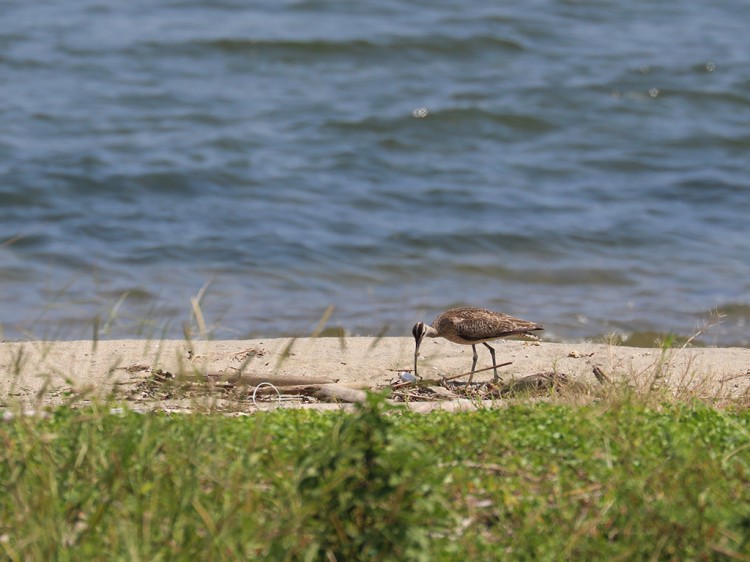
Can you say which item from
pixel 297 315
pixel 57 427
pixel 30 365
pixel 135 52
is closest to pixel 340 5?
pixel 135 52

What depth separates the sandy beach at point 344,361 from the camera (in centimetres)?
746

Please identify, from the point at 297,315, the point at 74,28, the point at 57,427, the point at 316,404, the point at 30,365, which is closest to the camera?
the point at 57,427

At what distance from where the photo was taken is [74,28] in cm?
2159

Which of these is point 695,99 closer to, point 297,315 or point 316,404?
point 297,315

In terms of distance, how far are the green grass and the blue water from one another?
139 inches

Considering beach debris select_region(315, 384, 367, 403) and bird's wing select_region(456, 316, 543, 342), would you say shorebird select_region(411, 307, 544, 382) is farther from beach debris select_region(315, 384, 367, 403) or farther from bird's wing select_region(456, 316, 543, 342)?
beach debris select_region(315, 384, 367, 403)

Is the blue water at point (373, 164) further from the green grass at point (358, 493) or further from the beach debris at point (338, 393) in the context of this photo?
the green grass at point (358, 493)

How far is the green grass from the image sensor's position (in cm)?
405

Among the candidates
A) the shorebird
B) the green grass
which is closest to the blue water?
the shorebird

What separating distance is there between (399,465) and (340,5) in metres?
20.7

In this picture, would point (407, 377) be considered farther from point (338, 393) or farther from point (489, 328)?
point (489, 328)

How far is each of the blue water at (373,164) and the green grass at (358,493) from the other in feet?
11.6

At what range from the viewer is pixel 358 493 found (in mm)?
4109

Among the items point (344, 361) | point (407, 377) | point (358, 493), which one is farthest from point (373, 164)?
point (358, 493)
